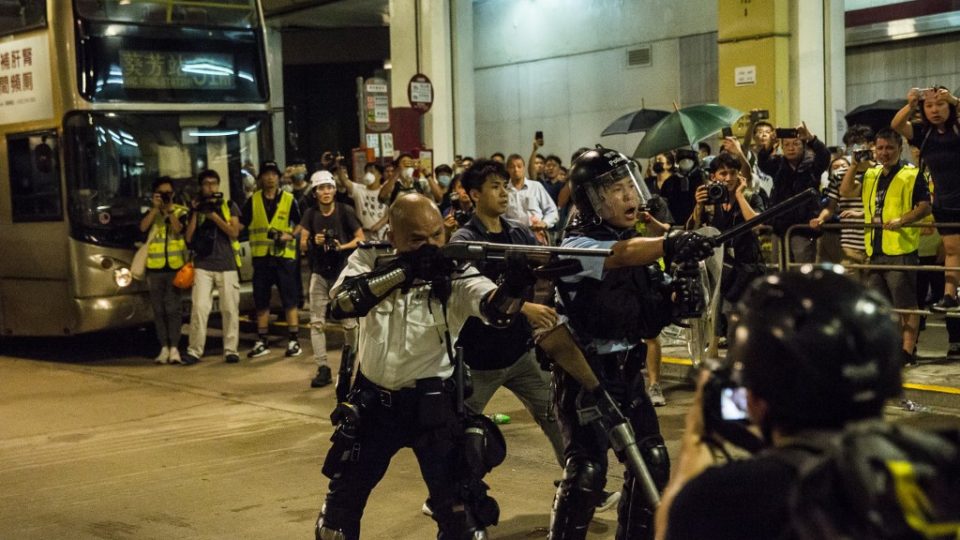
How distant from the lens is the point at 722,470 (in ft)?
6.93

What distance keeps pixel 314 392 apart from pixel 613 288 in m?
6.06

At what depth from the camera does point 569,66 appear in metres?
21.2

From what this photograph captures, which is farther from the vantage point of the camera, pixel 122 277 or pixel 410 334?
pixel 122 277

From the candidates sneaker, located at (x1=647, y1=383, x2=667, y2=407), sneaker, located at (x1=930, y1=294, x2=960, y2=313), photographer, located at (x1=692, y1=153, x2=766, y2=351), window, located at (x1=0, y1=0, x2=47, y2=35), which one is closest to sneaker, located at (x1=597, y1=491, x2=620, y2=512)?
sneaker, located at (x1=647, y1=383, x2=667, y2=407)

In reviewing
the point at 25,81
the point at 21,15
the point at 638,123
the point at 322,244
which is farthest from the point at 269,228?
the point at 638,123

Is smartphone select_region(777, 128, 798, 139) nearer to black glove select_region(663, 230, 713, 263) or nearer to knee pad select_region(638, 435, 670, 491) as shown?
knee pad select_region(638, 435, 670, 491)

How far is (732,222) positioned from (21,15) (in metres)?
7.28

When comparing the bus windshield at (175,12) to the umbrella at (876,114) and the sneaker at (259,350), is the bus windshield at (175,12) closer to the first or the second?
the sneaker at (259,350)

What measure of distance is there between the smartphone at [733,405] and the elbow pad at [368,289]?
242cm

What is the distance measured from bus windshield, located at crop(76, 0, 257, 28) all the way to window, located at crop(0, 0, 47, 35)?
0.52 m

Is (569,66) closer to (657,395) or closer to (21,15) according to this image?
(21,15)

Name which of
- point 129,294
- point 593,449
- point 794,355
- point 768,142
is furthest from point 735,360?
point 129,294

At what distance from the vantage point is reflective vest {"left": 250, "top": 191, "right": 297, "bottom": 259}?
40.6 feet

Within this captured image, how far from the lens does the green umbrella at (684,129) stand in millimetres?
12125
